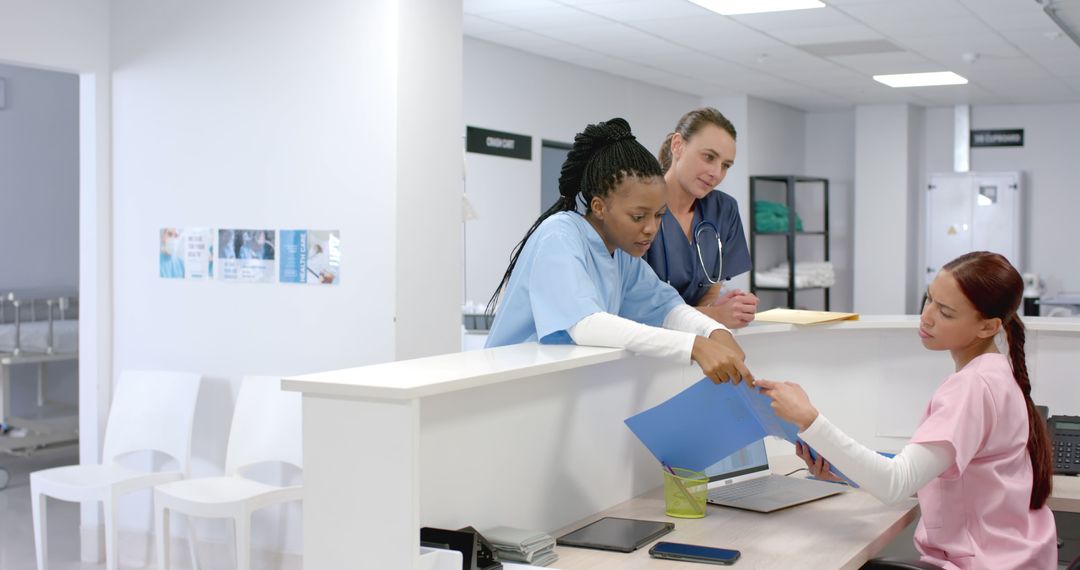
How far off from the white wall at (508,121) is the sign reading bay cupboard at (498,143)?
0.04m

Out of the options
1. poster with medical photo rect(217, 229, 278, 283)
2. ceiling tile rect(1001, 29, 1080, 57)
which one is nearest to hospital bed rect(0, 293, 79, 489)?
Result: poster with medical photo rect(217, 229, 278, 283)

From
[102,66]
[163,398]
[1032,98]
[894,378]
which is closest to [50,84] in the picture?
[102,66]

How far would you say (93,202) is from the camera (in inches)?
176

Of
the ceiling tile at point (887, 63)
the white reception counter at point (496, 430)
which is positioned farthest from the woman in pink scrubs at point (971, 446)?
the ceiling tile at point (887, 63)

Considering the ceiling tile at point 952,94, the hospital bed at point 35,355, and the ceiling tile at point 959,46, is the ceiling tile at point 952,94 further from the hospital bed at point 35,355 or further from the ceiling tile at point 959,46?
the hospital bed at point 35,355

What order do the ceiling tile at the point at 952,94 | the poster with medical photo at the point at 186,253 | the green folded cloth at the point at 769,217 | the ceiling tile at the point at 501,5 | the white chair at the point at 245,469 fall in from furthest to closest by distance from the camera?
the green folded cloth at the point at 769,217 < the ceiling tile at the point at 952,94 < the ceiling tile at the point at 501,5 < the poster with medical photo at the point at 186,253 < the white chair at the point at 245,469

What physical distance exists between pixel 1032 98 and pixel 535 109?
531 cm

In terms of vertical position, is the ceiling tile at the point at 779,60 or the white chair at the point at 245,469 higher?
the ceiling tile at the point at 779,60

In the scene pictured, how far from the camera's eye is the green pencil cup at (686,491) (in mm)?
2178

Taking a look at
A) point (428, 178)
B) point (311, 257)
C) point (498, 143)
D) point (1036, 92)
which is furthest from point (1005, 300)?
point (1036, 92)

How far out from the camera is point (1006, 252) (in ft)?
32.7

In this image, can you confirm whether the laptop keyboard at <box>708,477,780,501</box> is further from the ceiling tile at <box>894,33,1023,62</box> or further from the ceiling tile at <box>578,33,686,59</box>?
the ceiling tile at <box>894,33,1023,62</box>

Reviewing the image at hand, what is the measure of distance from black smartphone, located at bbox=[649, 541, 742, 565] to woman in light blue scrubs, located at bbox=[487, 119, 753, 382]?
1.03 ft

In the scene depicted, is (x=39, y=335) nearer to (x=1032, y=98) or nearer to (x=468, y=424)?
(x=468, y=424)
